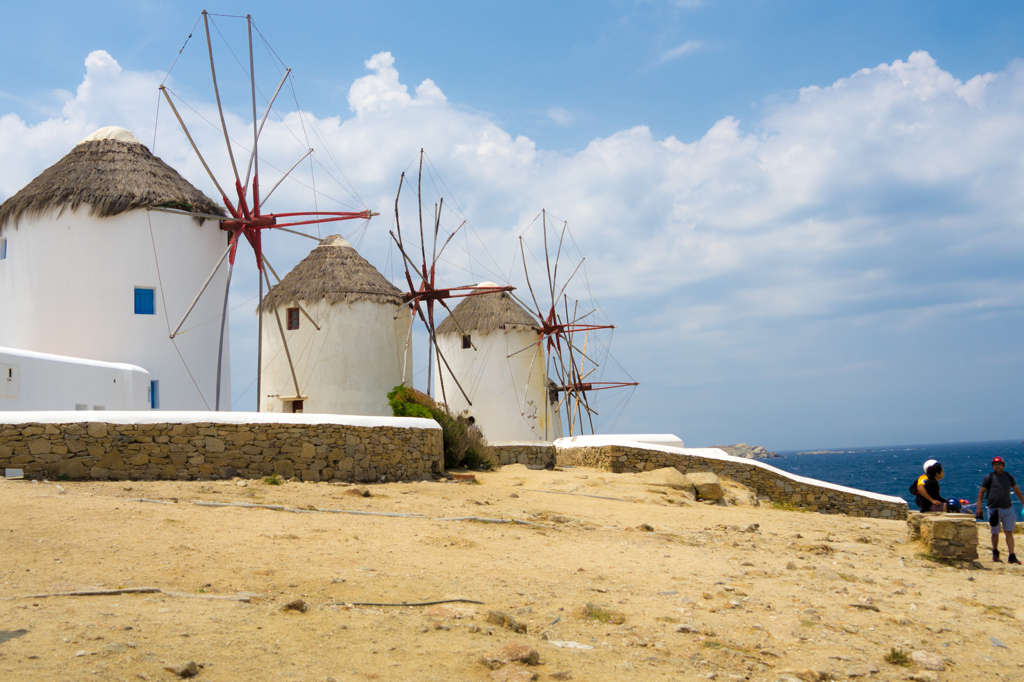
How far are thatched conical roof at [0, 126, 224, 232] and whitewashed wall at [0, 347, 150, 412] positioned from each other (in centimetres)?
342

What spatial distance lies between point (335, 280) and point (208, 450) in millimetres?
11998

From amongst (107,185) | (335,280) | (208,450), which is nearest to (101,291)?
(107,185)

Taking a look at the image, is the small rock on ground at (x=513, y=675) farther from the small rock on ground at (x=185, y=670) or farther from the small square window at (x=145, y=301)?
the small square window at (x=145, y=301)

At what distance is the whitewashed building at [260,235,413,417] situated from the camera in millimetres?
22172

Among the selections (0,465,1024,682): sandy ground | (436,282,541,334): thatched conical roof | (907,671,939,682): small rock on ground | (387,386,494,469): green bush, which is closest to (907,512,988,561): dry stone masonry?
(0,465,1024,682): sandy ground

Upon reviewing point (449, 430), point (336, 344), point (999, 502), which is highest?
point (336, 344)

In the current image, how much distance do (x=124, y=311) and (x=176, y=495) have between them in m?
7.67

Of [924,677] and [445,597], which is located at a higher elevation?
[445,597]

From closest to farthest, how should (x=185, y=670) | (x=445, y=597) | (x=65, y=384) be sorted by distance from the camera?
(x=185, y=670)
(x=445, y=597)
(x=65, y=384)

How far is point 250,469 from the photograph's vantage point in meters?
11.4

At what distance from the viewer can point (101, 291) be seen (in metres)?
15.6

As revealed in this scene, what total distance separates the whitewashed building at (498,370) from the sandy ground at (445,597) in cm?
1903

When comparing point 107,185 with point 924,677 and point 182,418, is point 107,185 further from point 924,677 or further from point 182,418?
point 924,677

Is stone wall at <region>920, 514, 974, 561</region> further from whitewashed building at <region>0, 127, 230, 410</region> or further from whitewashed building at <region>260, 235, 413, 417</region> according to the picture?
whitewashed building at <region>260, 235, 413, 417</region>
